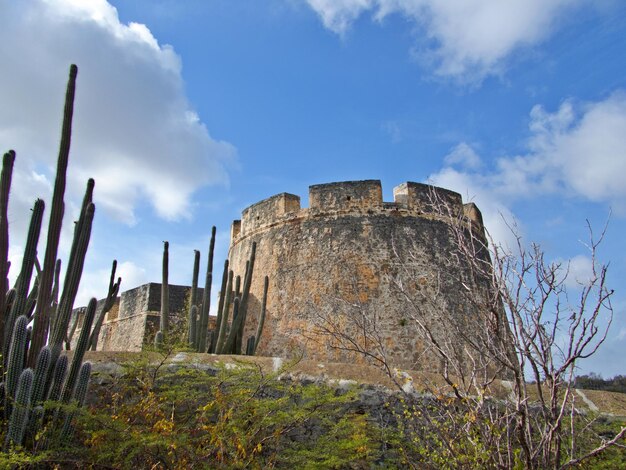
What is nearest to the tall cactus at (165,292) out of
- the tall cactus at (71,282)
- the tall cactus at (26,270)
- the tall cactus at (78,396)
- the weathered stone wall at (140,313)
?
the tall cactus at (71,282)

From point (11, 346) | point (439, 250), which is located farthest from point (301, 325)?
point (11, 346)

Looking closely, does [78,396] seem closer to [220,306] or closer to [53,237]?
[53,237]

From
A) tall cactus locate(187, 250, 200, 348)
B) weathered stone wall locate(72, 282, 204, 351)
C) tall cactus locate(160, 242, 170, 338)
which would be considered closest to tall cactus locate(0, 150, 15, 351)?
tall cactus locate(187, 250, 200, 348)

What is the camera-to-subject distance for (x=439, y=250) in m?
8.73

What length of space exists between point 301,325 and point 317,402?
4230 millimetres

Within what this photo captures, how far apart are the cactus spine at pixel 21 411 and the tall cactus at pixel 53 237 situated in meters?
0.42

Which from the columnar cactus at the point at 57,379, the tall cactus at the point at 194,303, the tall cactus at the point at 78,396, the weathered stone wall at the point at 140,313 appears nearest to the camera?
the tall cactus at the point at 78,396

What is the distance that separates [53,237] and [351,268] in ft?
16.7

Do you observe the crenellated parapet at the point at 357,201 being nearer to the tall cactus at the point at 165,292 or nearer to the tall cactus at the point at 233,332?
the tall cactus at the point at 165,292

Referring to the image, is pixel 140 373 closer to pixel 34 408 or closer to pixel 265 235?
pixel 34 408

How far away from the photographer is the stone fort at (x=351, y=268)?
26.2ft

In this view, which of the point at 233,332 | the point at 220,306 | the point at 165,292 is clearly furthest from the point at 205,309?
the point at 165,292

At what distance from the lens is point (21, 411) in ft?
11.4

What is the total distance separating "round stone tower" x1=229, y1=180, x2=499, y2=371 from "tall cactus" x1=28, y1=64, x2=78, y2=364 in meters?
4.17
